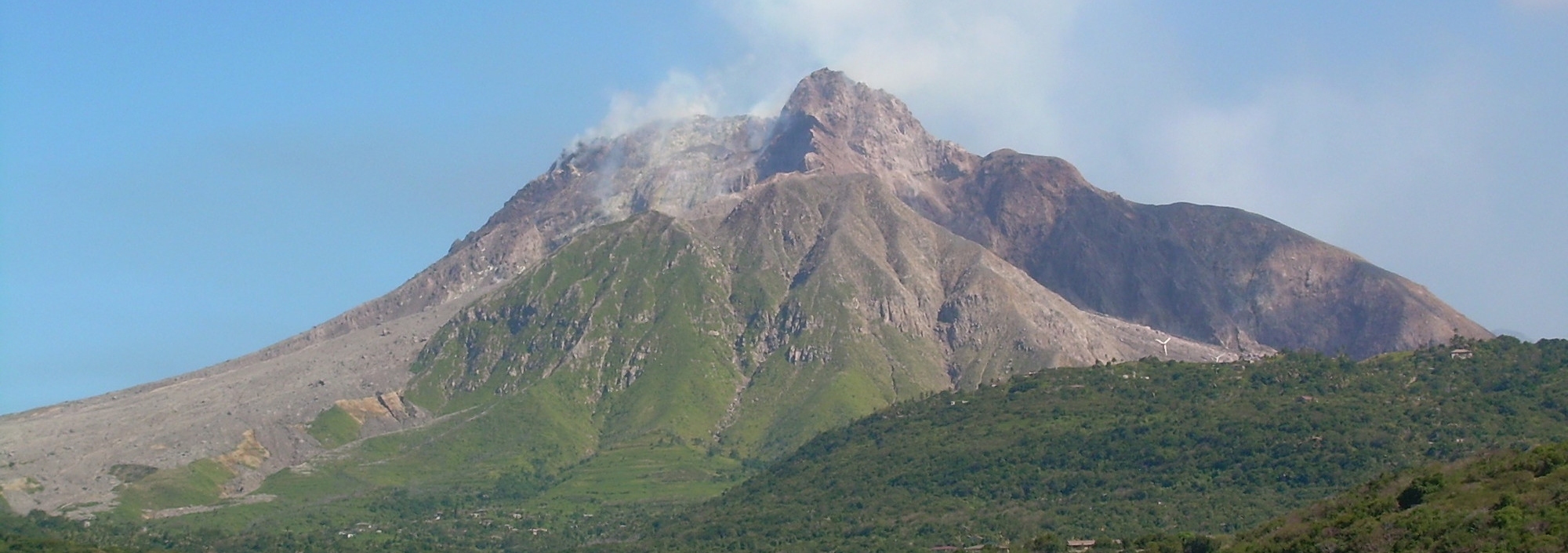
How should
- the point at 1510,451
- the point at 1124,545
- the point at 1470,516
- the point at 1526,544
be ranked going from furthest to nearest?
1. the point at 1124,545
2. the point at 1510,451
3. the point at 1470,516
4. the point at 1526,544

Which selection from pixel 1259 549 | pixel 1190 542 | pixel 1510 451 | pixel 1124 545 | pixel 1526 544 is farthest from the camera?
pixel 1124 545

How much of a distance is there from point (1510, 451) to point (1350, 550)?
26.5 metres

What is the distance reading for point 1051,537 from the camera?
185250mm

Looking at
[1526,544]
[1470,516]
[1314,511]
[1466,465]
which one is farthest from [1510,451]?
[1526,544]

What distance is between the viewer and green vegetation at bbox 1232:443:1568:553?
11569 cm

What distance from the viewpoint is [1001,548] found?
18512cm

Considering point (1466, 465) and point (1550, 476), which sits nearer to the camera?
point (1550, 476)

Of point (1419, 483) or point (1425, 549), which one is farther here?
point (1419, 483)

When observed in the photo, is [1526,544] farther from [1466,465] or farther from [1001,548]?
[1001,548]

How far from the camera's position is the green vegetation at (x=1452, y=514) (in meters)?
116

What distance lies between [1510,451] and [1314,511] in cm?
1488

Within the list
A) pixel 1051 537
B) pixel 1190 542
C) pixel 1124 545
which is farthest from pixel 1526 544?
pixel 1051 537

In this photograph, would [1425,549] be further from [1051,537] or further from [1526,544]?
[1051,537]

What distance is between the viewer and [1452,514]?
124 meters
